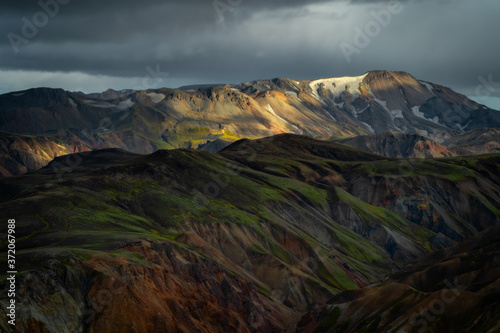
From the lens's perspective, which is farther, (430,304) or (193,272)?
(193,272)

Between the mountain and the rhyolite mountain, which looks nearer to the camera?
the mountain

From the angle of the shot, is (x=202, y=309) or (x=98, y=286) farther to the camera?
(x=202, y=309)

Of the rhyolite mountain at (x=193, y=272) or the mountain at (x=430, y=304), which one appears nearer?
the mountain at (x=430, y=304)

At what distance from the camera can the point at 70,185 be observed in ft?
555

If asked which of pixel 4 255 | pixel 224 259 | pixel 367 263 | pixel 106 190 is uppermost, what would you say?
pixel 106 190

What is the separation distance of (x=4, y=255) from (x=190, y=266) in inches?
1591

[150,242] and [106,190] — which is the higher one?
[106,190]

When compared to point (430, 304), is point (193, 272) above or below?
above

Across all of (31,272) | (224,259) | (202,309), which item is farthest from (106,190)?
(31,272)

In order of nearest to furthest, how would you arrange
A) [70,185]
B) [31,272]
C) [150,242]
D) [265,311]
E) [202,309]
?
1. [31,272]
2. [202,309]
3. [150,242]
4. [265,311]
5. [70,185]

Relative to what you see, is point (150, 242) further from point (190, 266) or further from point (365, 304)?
point (365, 304)

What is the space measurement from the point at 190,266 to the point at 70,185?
59.9 metres

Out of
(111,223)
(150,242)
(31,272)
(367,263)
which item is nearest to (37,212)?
(111,223)

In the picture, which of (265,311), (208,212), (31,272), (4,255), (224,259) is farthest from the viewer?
(208,212)
